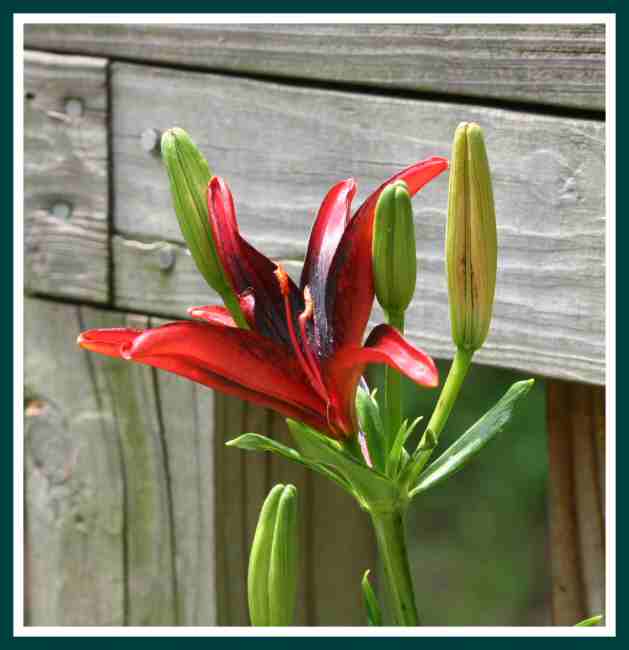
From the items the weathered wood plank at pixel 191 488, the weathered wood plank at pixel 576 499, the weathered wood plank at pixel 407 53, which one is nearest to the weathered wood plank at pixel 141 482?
the weathered wood plank at pixel 191 488

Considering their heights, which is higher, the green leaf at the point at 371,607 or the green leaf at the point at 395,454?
the green leaf at the point at 395,454

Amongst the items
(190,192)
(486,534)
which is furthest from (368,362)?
(486,534)

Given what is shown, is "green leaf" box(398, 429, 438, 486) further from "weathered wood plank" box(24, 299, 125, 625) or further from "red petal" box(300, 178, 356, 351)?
"weathered wood plank" box(24, 299, 125, 625)

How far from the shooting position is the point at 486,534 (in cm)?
245

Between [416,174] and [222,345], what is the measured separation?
14 cm

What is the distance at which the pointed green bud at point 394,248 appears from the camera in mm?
662

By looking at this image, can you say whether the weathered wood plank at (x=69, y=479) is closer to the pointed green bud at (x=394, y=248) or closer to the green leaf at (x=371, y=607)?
the green leaf at (x=371, y=607)

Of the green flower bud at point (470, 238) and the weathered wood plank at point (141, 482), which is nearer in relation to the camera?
the green flower bud at point (470, 238)

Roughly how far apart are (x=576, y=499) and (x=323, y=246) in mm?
682

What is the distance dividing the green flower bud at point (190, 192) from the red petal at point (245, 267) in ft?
0.03

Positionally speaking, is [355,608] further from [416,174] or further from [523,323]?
[416,174]

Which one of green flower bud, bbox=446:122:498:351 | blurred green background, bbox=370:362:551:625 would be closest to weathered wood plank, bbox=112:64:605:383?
green flower bud, bbox=446:122:498:351

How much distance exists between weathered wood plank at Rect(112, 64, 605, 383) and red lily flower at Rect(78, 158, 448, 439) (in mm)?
439

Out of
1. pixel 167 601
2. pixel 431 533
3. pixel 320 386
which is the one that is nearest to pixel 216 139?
pixel 167 601
